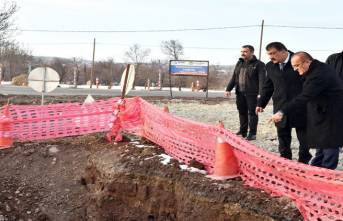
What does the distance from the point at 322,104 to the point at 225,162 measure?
1.32 m

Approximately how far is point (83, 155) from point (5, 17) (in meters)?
16.9

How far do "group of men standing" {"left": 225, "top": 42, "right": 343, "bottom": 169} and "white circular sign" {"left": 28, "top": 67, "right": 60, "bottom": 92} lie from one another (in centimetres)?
580

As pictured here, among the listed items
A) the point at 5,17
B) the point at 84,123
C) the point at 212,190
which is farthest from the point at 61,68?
the point at 212,190

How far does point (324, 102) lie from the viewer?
5.79 meters

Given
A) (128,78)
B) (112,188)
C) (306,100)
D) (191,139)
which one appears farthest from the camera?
(128,78)

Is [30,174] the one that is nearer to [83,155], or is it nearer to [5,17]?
[83,155]

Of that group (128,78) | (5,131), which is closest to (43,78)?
(5,131)

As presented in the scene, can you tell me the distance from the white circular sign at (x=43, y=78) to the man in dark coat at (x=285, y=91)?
270 inches

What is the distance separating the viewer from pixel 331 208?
4.36 m

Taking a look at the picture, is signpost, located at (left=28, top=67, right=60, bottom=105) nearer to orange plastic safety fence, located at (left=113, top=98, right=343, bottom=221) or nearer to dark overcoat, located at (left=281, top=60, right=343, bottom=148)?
orange plastic safety fence, located at (left=113, top=98, right=343, bottom=221)

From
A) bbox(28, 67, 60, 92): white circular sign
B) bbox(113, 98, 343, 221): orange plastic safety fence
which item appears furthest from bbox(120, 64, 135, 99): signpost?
bbox(28, 67, 60, 92): white circular sign

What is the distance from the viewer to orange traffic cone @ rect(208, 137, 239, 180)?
5.80m

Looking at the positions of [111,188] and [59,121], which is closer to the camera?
[111,188]

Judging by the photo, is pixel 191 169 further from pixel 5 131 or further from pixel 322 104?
pixel 5 131
